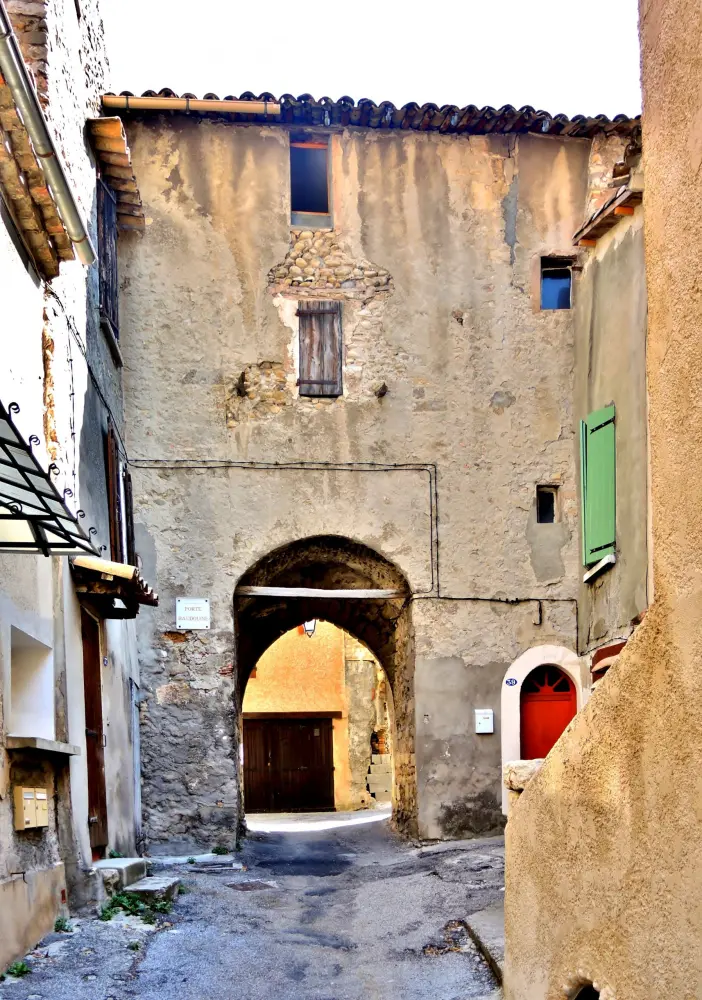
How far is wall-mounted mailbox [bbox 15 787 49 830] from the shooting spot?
21.7 feet

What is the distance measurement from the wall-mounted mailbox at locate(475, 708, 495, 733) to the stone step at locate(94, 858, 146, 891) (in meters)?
4.66

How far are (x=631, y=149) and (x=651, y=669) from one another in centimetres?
800

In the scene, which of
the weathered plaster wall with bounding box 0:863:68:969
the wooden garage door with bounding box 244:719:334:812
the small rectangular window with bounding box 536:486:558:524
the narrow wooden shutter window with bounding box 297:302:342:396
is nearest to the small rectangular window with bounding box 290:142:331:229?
the narrow wooden shutter window with bounding box 297:302:342:396

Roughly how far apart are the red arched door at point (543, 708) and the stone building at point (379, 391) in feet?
0.54

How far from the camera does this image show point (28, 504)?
555 cm

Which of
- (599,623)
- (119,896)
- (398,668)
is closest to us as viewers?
(119,896)

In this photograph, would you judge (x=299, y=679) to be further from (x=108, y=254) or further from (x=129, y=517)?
(x=108, y=254)

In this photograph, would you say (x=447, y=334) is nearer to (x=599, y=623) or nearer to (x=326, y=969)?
(x=599, y=623)

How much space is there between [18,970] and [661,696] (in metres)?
4.19

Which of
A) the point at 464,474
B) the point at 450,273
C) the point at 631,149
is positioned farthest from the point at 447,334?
the point at 631,149

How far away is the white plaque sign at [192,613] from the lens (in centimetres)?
1264

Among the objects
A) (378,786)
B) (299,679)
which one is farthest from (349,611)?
(378,786)

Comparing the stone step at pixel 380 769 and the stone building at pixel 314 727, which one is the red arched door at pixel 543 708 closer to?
the stone building at pixel 314 727

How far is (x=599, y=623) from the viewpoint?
12234 millimetres
